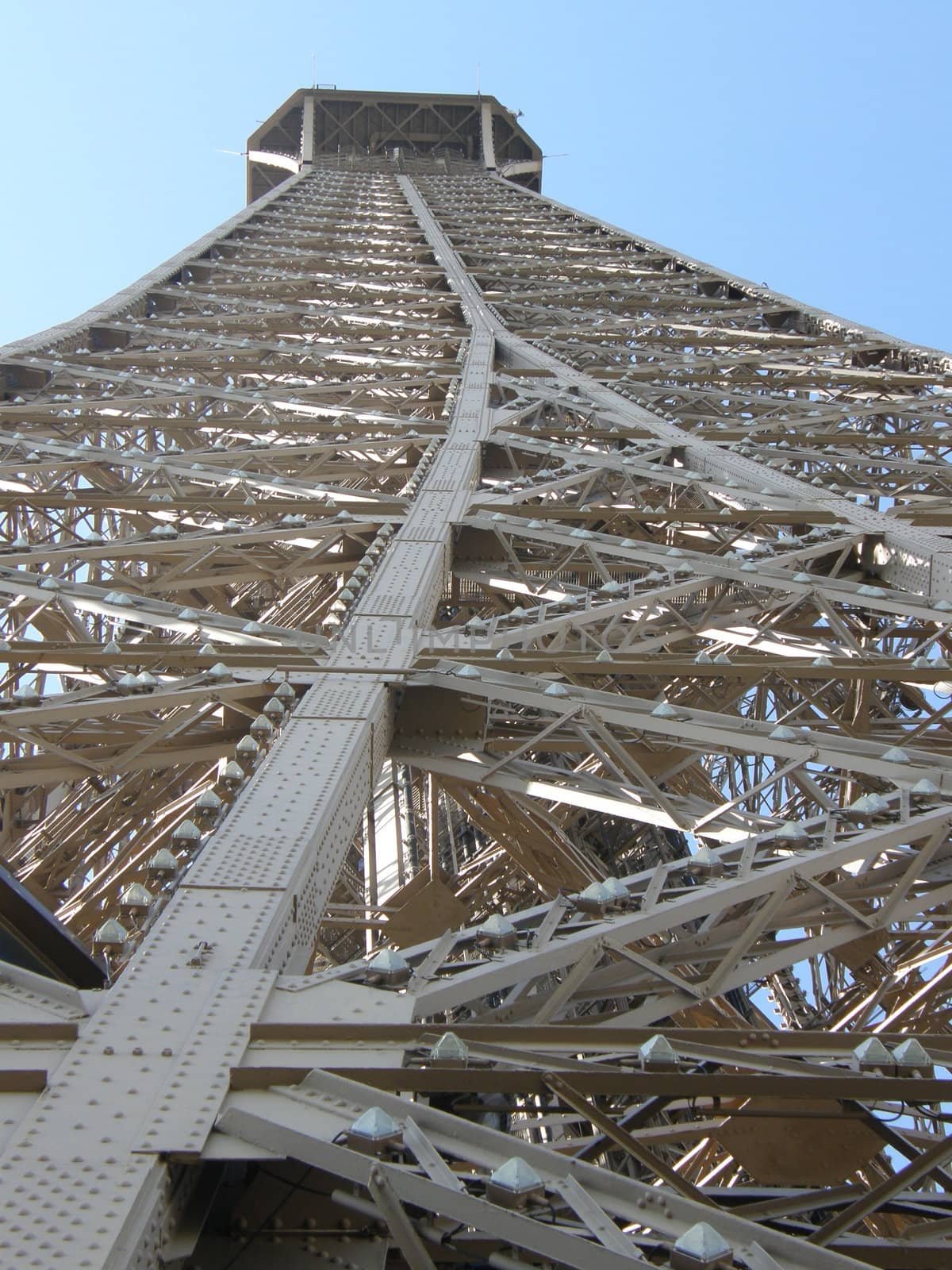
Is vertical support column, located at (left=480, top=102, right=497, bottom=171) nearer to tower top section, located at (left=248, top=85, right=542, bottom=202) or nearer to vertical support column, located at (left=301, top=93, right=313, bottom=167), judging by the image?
tower top section, located at (left=248, top=85, right=542, bottom=202)

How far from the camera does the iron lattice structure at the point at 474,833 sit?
3625mm

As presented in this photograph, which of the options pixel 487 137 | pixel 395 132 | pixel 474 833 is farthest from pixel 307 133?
pixel 474 833

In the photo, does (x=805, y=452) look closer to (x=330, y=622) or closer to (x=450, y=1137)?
(x=330, y=622)

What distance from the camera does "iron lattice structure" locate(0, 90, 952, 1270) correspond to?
11.9ft

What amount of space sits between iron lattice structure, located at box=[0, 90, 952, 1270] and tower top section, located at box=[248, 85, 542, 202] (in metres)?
38.3

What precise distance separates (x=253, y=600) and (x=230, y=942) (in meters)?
12.7

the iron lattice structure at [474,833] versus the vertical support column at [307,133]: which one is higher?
the vertical support column at [307,133]

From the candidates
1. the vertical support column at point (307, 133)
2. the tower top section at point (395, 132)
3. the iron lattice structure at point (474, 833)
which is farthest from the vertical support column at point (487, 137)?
the iron lattice structure at point (474, 833)

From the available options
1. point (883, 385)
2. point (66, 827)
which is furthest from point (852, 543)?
point (883, 385)

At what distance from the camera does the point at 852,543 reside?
11.5 m

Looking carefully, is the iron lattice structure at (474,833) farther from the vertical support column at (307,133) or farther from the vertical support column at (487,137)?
the vertical support column at (487,137)

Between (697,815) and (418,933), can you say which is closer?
(697,815)

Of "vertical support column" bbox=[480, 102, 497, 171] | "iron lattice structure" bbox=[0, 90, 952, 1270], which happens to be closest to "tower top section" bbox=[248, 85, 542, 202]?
"vertical support column" bbox=[480, 102, 497, 171]

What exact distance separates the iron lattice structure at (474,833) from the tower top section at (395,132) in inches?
1508
